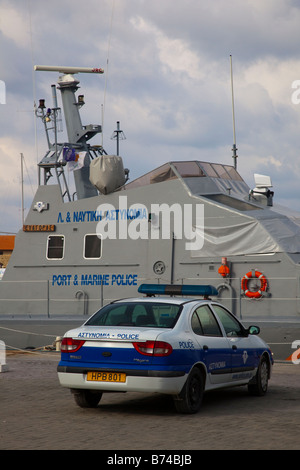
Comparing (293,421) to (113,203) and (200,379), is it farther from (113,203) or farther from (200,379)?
(113,203)

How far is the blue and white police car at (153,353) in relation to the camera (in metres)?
8.07

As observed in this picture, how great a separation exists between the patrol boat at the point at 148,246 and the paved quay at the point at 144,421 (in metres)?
3.79

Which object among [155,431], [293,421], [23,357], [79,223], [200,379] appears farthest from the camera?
[79,223]

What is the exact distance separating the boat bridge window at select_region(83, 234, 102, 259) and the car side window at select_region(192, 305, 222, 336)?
293 inches

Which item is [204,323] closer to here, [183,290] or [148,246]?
[183,290]

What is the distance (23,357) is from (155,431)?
893 centimetres

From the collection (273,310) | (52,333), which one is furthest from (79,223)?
(273,310)

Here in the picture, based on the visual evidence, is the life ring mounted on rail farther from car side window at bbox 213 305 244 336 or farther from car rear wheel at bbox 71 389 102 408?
car rear wheel at bbox 71 389 102 408

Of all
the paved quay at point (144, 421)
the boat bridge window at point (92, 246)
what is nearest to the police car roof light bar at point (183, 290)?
the paved quay at point (144, 421)

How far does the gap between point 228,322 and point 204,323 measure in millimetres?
958

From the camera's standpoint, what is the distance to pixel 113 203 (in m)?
16.6

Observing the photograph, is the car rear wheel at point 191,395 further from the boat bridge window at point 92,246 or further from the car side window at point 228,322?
the boat bridge window at point 92,246

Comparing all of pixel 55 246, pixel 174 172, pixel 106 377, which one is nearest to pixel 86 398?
pixel 106 377

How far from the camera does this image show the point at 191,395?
27.7 ft
